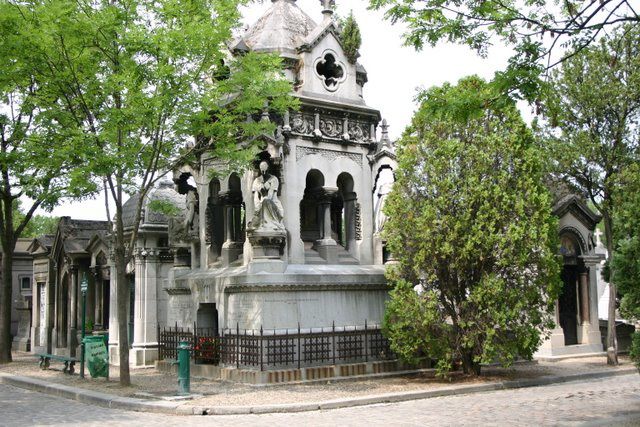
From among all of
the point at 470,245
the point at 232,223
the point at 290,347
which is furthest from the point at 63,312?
the point at 470,245

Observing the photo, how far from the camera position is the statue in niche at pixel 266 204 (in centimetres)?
1703

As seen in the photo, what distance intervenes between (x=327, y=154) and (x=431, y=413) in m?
8.67

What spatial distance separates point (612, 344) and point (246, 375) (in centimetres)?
1145

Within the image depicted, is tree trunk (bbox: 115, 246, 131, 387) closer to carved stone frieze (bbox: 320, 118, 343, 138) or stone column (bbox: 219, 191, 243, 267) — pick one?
stone column (bbox: 219, 191, 243, 267)

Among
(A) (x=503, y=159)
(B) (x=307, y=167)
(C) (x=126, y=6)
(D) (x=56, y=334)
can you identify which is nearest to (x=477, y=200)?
(A) (x=503, y=159)

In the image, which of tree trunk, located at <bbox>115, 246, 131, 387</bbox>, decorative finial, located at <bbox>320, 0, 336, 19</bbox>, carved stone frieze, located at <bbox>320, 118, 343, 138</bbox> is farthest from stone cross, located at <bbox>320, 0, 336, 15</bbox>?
tree trunk, located at <bbox>115, 246, 131, 387</bbox>

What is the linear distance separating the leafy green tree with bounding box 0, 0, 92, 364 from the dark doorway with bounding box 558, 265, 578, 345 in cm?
1609

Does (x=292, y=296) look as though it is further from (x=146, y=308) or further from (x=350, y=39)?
(x=146, y=308)

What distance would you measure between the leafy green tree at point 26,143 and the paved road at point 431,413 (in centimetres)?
521

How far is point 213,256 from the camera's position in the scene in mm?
20188

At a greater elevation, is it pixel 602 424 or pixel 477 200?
pixel 477 200

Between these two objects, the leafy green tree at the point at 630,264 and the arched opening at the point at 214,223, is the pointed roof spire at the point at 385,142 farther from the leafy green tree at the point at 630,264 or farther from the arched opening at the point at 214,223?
the leafy green tree at the point at 630,264

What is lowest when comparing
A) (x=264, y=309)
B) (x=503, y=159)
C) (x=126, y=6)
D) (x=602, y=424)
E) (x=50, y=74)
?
(x=602, y=424)

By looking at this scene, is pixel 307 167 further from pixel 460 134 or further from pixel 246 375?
pixel 246 375
